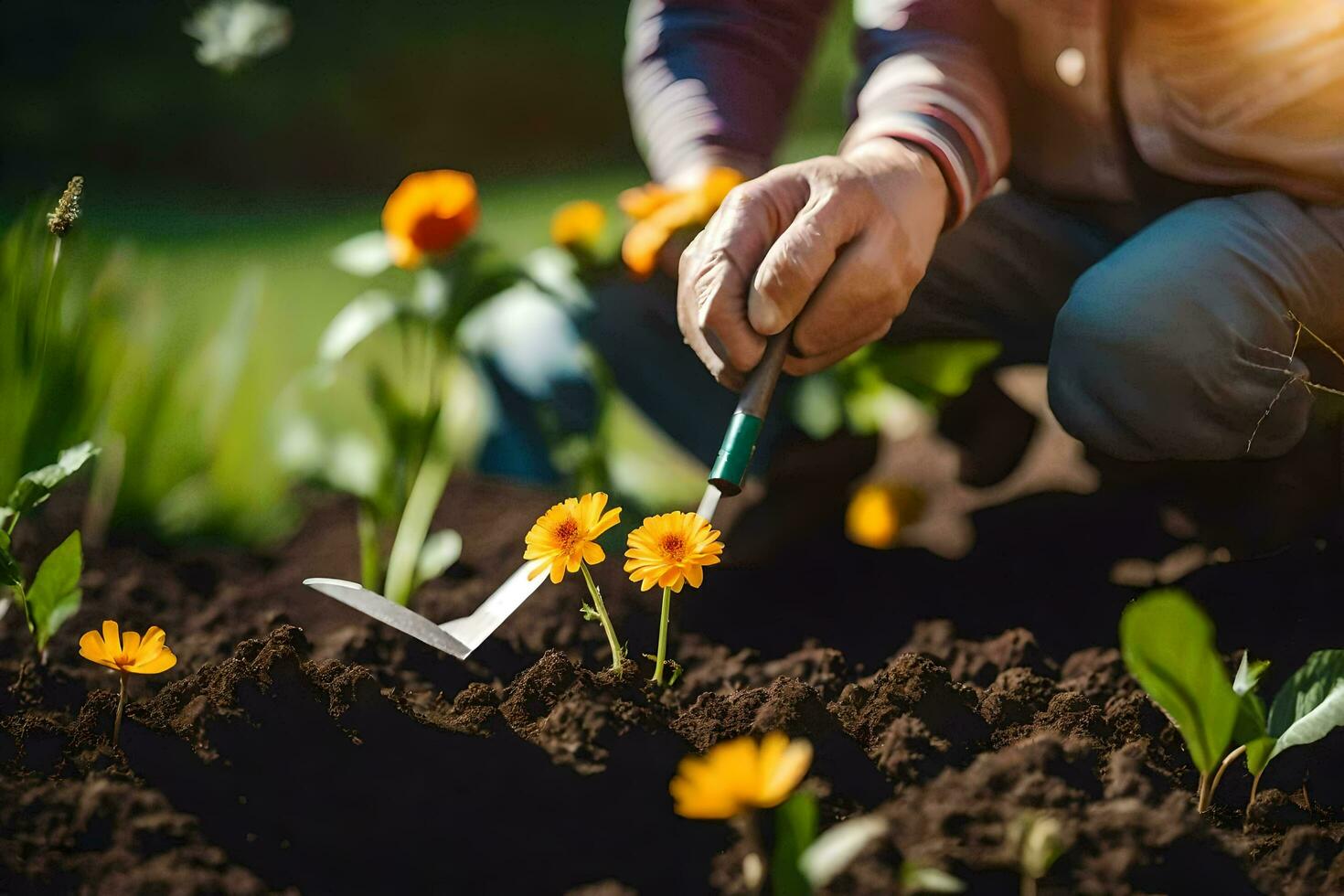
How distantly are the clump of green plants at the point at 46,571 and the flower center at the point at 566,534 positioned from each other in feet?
1.34

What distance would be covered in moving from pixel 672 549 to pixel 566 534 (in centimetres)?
9

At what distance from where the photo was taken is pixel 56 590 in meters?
1.08

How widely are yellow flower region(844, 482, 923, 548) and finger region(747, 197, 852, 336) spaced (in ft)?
1.64

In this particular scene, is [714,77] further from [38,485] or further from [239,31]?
[38,485]

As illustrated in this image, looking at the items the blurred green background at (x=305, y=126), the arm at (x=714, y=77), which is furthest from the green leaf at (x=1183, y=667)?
the blurred green background at (x=305, y=126)

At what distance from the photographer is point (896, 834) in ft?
2.72

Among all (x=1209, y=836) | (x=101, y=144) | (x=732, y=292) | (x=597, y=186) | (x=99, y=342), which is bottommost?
(x=1209, y=836)

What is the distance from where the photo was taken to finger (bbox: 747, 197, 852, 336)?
1100mm

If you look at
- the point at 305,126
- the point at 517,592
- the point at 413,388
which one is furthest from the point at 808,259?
the point at 305,126

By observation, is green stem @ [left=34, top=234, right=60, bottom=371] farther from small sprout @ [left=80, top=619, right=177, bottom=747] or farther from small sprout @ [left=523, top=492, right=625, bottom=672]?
small sprout @ [left=523, top=492, right=625, bottom=672]

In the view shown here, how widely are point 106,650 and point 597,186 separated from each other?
251 centimetres

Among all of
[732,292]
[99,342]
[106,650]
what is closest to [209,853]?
[106,650]

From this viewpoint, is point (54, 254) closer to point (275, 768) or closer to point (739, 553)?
point (275, 768)

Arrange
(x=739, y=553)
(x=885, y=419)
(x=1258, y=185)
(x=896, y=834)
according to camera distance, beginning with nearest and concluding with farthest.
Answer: (x=896, y=834)
(x=1258, y=185)
(x=739, y=553)
(x=885, y=419)
